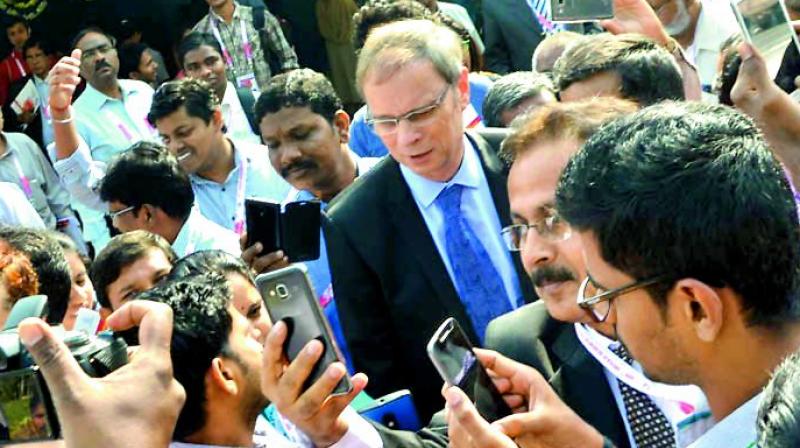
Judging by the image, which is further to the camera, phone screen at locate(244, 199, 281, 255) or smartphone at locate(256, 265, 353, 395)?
phone screen at locate(244, 199, 281, 255)

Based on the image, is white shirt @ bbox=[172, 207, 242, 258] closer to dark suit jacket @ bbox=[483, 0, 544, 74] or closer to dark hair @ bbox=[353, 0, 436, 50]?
dark hair @ bbox=[353, 0, 436, 50]

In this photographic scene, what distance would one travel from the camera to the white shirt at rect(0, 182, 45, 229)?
5.91 m

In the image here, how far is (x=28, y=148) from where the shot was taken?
7781mm

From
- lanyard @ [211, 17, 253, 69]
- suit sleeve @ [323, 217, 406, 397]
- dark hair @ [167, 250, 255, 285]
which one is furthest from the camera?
lanyard @ [211, 17, 253, 69]

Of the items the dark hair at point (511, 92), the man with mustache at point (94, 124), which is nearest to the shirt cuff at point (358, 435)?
the dark hair at point (511, 92)

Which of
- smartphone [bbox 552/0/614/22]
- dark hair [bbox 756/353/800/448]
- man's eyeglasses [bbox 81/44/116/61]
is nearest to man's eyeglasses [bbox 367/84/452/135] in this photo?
smartphone [bbox 552/0/614/22]

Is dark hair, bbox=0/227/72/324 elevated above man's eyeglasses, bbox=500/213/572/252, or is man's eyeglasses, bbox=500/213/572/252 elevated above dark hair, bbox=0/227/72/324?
dark hair, bbox=0/227/72/324

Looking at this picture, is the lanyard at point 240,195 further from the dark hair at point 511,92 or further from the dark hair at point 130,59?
the dark hair at point 130,59

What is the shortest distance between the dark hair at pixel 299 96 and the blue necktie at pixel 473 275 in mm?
1230

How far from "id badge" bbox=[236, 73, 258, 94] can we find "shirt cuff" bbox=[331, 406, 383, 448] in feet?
19.3

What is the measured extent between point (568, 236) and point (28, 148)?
19.5 ft

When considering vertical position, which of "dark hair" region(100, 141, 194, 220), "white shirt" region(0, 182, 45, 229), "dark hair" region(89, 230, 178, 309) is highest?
"white shirt" region(0, 182, 45, 229)

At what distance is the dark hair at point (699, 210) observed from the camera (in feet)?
5.63

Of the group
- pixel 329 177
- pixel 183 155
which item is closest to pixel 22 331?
pixel 329 177
